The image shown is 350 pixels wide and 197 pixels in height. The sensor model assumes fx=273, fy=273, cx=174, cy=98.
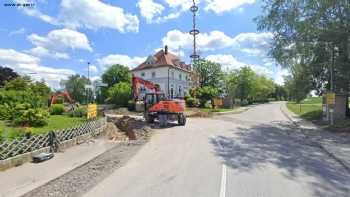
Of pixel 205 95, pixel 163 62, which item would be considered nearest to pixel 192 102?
pixel 205 95

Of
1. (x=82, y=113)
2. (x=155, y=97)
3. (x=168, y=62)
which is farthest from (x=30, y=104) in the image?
(x=168, y=62)

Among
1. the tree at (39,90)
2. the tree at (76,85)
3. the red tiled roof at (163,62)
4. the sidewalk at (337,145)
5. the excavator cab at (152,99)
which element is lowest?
the sidewalk at (337,145)

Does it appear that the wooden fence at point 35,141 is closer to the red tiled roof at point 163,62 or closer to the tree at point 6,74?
the tree at point 6,74

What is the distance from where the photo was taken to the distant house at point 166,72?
187 feet

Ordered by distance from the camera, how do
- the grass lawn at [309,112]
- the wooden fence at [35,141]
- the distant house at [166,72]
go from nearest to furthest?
the wooden fence at [35,141], the grass lawn at [309,112], the distant house at [166,72]

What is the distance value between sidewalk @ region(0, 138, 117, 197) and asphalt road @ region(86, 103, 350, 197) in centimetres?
179

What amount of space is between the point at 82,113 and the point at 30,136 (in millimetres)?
12361

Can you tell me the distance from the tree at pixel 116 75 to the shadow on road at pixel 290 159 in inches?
1620

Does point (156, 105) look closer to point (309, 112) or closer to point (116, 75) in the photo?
point (309, 112)

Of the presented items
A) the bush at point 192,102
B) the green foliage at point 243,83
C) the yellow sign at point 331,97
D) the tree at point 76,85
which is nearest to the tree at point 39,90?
the bush at point 192,102

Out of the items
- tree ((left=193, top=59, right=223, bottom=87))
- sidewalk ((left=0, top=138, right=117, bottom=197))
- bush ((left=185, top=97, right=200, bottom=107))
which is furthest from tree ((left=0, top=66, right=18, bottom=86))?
sidewalk ((left=0, top=138, right=117, bottom=197))

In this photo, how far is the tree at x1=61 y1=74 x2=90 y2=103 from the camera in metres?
71.2

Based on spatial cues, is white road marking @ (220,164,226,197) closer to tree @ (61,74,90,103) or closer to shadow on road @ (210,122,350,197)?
shadow on road @ (210,122,350,197)

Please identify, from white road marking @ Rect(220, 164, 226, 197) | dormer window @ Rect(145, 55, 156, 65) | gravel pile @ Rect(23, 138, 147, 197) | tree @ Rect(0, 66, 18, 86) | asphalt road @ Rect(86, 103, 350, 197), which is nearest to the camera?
white road marking @ Rect(220, 164, 226, 197)
